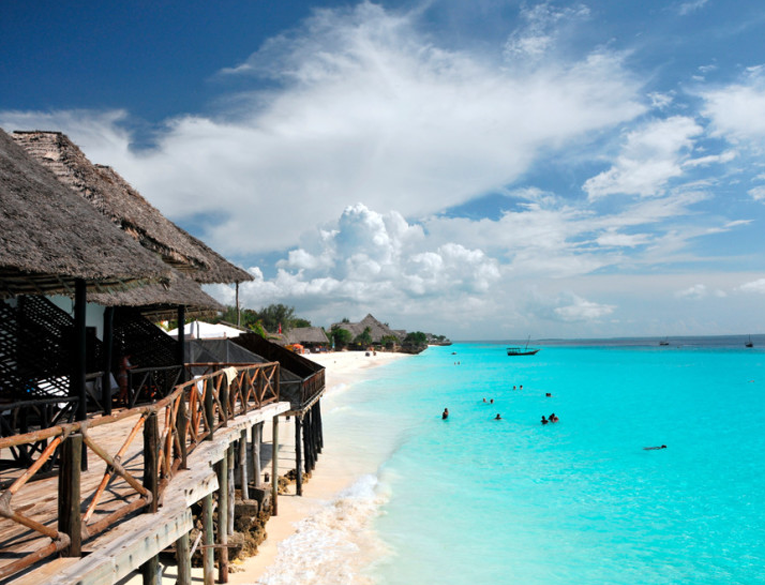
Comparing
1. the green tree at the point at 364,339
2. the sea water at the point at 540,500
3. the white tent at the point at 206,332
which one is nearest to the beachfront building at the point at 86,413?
the sea water at the point at 540,500

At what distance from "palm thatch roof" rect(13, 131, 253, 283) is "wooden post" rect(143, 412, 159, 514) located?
3882mm

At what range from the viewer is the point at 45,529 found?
2.93 m

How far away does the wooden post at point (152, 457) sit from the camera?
155 inches

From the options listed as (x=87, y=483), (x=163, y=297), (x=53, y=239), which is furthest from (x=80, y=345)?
(x=163, y=297)

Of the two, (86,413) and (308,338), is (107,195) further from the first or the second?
(308,338)

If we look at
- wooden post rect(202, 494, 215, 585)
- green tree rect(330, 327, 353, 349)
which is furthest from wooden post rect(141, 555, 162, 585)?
green tree rect(330, 327, 353, 349)

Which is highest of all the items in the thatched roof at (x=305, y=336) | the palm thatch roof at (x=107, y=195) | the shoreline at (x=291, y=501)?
the palm thatch roof at (x=107, y=195)

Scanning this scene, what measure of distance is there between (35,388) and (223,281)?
13.7ft

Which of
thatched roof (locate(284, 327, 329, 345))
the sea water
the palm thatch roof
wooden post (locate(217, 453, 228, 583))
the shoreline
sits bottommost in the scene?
the sea water

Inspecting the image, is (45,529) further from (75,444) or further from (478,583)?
(478,583)

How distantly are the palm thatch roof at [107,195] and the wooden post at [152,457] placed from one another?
3.88 meters

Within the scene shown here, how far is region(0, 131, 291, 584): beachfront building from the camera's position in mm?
3115

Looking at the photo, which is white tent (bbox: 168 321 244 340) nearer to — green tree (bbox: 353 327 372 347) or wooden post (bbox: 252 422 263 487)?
wooden post (bbox: 252 422 263 487)

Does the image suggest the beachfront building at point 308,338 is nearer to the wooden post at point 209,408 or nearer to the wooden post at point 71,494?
the wooden post at point 209,408
